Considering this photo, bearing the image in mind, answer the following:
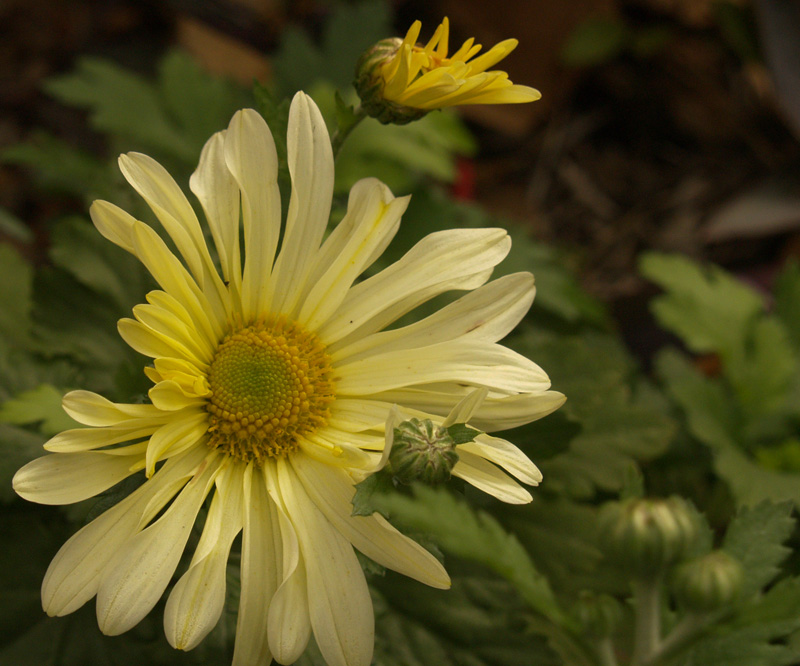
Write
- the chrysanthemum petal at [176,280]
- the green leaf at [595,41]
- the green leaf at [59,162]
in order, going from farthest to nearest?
the green leaf at [595,41]
the green leaf at [59,162]
the chrysanthemum petal at [176,280]

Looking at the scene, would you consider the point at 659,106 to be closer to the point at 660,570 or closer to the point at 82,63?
the point at 82,63

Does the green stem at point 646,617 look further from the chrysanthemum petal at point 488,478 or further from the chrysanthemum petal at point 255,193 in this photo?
the chrysanthemum petal at point 255,193

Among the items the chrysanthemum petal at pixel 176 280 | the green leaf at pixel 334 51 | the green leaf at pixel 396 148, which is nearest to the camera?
the chrysanthemum petal at pixel 176 280

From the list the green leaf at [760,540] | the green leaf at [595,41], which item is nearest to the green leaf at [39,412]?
the green leaf at [760,540]

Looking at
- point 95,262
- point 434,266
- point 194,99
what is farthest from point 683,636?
point 194,99

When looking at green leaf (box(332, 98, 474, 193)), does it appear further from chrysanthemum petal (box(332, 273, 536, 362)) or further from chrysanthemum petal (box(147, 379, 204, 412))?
chrysanthemum petal (box(147, 379, 204, 412))

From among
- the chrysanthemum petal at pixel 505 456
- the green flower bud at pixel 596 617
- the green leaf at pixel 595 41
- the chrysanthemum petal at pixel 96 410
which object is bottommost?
the green flower bud at pixel 596 617
